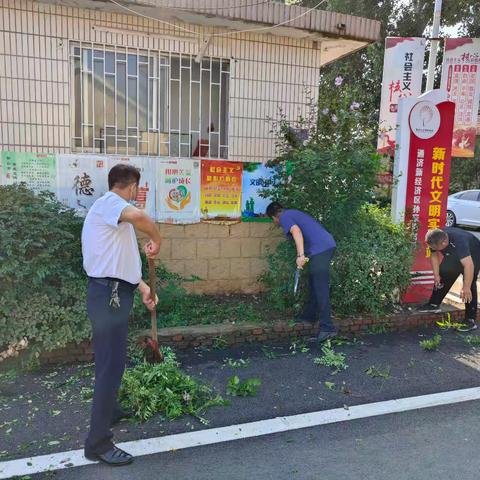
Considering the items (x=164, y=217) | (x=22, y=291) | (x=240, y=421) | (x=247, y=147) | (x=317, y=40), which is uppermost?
(x=317, y=40)

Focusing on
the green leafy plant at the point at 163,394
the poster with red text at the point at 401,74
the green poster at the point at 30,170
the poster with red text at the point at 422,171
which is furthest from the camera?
the poster with red text at the point at 401,74

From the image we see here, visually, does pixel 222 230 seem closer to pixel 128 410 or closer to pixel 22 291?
pixel 22 291

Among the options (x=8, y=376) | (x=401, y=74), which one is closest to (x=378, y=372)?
(x=8, y=376)

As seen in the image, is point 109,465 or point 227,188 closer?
point 109,465

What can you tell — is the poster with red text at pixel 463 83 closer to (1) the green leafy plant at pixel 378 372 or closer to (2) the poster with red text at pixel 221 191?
(2) the poster with red text at pixel 221 191

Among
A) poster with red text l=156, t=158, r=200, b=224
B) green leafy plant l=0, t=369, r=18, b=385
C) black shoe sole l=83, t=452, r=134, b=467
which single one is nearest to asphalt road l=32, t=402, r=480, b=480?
black shoe sole l=83, t=452, r=134, b=467

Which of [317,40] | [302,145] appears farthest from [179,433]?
[317,40]

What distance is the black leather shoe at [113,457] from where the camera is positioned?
2869 millimetres

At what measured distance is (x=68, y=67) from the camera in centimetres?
519

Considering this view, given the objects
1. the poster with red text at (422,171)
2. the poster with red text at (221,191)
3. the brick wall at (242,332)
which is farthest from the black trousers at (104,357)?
the poster with red text at (422,171)

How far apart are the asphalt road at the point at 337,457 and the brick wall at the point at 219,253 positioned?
2.98m

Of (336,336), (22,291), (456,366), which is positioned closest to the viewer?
(22,291)

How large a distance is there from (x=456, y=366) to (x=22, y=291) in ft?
13.1

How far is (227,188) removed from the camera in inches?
234
